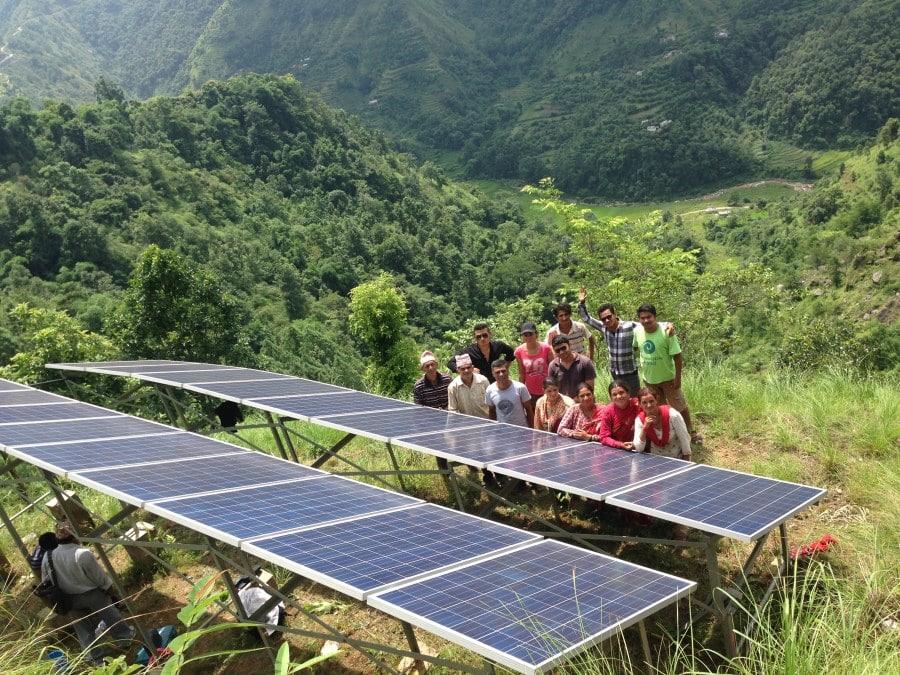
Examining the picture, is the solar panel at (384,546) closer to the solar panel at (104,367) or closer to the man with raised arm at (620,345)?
the man with raised arm at (620,345)

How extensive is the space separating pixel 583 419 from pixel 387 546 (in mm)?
3439

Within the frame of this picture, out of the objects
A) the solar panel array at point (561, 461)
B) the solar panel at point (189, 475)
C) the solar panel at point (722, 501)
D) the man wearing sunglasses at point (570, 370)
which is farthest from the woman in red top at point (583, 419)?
the solar panel at point (189, 475)

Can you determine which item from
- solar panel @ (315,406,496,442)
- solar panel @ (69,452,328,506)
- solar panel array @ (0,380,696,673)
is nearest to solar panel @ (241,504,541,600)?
solar panel array @ (0,380,696,673)

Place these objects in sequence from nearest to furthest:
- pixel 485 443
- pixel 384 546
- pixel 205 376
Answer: pixel 384 546
pixel 485 443
pixel 205 376

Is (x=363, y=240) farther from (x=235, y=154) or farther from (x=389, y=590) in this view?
(x=389, y=590)

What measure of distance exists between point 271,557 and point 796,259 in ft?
255

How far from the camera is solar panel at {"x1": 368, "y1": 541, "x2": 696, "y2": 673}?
3.47 metres

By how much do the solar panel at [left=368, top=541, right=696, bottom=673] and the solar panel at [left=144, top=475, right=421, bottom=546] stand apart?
1.30 m

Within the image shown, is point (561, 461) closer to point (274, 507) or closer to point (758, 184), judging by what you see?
point (274, 507)

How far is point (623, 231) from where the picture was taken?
1944 centimetres

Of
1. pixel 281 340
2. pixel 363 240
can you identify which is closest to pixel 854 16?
pixel 363 240

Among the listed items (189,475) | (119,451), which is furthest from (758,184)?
(189,475)

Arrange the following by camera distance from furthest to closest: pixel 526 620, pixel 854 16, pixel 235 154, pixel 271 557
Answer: pixel 854 16, pixel 235 154, pixel 271 557, pixel 526 620

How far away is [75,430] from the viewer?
750 cm
